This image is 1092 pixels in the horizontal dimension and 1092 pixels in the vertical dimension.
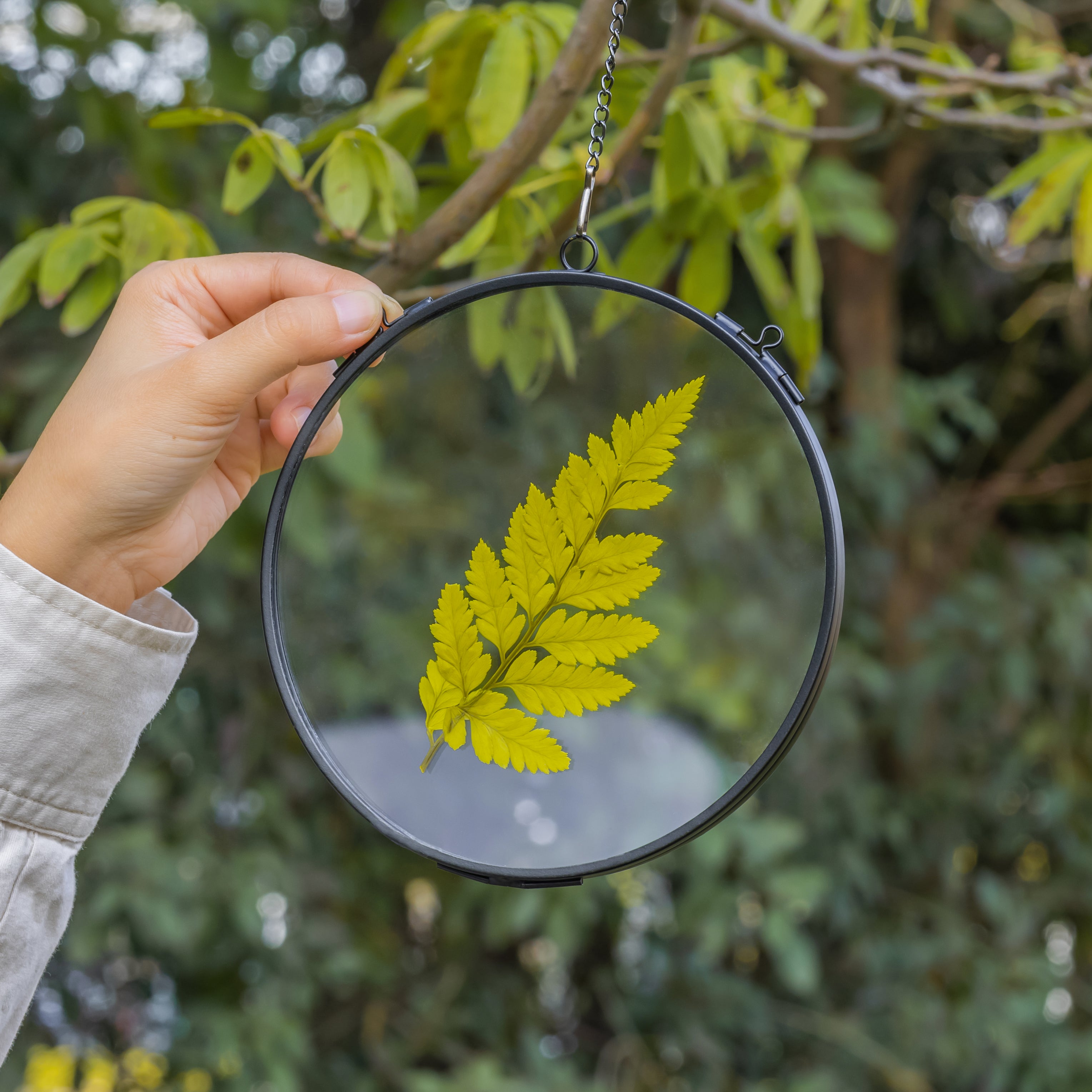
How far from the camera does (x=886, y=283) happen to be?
54.8 inches

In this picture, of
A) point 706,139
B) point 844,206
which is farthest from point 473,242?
point 844,206

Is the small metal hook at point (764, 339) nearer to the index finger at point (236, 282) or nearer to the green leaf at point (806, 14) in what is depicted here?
the index finger at point (236, 282)

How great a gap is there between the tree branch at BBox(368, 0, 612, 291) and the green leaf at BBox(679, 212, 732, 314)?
154mm

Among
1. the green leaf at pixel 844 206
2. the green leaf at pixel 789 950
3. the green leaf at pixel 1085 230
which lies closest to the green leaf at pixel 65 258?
the green leaf at pixel 1085 230

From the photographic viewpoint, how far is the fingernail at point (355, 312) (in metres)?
0.36

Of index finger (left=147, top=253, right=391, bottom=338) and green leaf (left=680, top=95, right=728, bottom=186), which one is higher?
green leaf (left=680, top=95, right=728, bottom=186)

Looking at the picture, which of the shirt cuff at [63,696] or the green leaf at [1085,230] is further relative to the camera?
the green leaf at [1085,230]

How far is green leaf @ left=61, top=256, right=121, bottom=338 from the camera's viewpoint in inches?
20.9

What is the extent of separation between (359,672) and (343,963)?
77 cm

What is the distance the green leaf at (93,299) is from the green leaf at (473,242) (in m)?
0.18

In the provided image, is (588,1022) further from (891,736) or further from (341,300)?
(341,300)

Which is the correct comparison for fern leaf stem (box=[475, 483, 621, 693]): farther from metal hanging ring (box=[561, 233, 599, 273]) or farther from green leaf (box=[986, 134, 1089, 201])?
green leaf (box=[986, 134, 1089, 201])

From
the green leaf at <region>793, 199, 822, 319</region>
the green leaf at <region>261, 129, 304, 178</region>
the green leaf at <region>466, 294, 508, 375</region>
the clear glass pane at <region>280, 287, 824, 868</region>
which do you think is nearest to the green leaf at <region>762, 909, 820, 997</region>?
the clear glass pane at <region>280, 287, 824, 868</region>

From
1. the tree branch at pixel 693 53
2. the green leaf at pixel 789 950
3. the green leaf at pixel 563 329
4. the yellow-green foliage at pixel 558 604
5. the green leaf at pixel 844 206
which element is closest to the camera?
the yellow-green foliage at pixel 558 604
